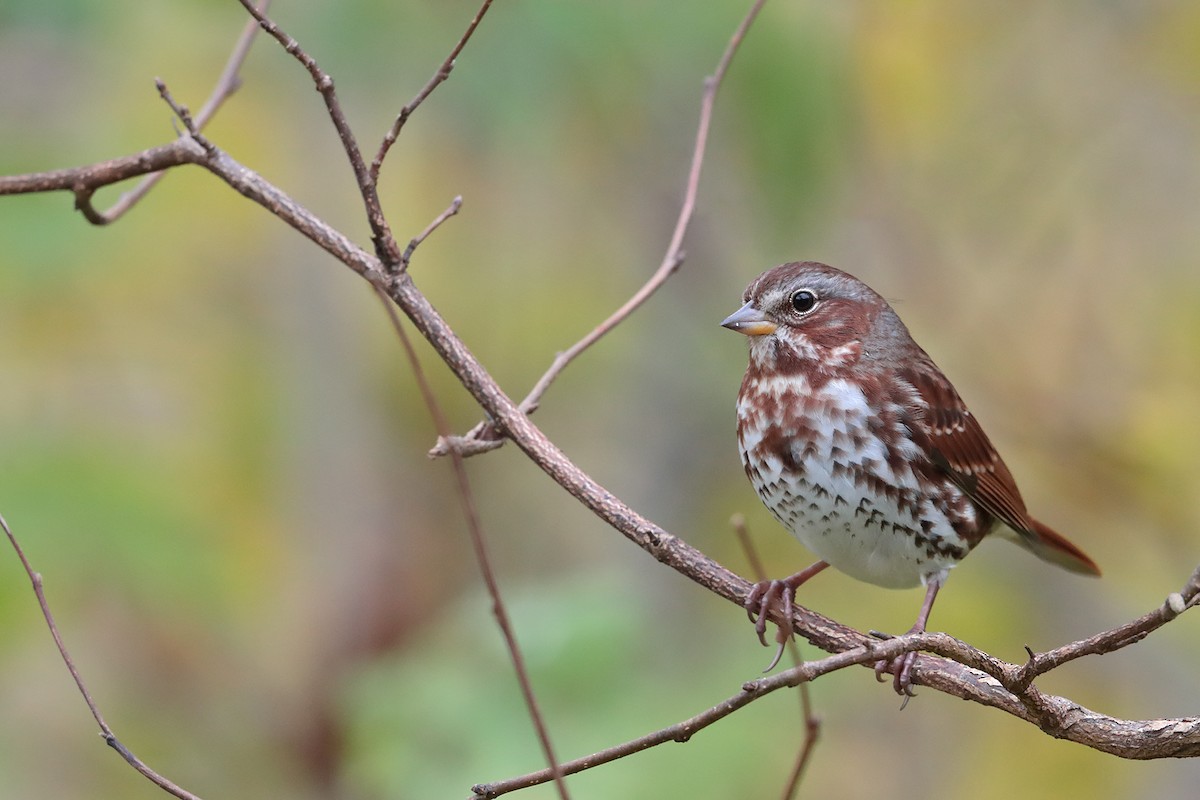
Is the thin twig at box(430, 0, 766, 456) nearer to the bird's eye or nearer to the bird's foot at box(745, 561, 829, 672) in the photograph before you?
the bird's eye

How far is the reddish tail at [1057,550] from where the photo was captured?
4254mm

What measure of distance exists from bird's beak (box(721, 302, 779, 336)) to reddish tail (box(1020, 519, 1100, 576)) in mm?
1178

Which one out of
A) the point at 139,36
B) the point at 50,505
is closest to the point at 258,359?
the point at 139,36

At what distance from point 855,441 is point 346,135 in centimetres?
175

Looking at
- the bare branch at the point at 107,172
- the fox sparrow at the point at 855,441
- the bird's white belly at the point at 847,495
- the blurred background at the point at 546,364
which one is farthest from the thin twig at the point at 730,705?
the blurred background at the point at 546,364

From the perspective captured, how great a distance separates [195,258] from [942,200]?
5.22m

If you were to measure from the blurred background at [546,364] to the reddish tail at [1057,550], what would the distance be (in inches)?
42.7

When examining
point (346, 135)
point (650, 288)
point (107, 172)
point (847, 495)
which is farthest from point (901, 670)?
point (107, 172)

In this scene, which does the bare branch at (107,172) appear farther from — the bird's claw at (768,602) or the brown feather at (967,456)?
the brown feather at (967,456)

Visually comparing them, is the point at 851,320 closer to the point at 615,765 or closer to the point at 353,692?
the point at 615,765

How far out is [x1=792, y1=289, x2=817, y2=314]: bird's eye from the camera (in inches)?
152

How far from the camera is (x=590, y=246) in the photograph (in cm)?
896

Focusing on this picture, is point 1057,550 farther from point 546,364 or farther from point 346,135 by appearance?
point 546,364

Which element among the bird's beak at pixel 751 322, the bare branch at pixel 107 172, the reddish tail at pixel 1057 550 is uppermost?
the bird's beak at pixel 751 322
